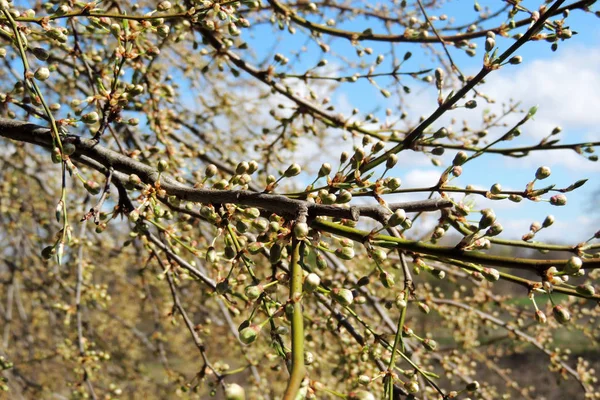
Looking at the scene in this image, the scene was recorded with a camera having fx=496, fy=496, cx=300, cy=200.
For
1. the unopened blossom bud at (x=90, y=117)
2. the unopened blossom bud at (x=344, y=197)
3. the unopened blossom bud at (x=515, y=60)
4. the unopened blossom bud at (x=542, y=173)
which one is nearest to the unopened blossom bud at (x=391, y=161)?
the unopened blossom bud at (x=344, y=197)

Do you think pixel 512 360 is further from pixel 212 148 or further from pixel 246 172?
pixel 246 172

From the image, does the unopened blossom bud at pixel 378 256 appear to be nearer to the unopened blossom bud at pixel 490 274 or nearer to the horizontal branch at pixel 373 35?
the unopened blossom bud at pixel 490 274

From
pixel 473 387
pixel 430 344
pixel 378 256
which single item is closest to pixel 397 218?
pixel 378 256

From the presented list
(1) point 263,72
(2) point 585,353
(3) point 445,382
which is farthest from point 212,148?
(2) point 585,353

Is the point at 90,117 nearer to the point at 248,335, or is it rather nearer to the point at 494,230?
the point at 248,335

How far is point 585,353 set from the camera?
1727cm

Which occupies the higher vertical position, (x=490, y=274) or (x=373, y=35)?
(x=373, y=35)

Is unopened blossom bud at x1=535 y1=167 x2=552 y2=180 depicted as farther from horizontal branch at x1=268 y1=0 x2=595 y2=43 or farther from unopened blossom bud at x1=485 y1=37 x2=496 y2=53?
horizontal branch at x1=268 y1=0 x2=595 y2=43

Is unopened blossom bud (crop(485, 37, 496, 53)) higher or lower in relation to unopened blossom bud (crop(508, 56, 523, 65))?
lower

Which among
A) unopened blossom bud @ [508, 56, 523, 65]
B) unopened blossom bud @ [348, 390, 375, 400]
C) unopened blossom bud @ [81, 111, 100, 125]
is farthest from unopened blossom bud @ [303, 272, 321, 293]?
unopened blossom bud @ [508, 56, 523, 65]

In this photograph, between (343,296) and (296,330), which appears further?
(343,296)

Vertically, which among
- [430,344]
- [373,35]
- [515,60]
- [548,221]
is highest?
[373,35]

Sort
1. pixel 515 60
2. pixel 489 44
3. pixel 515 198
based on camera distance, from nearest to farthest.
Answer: pixel 515 198
pixel 489 44
pixel 515 60

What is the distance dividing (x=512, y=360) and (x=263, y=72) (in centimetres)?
1938
